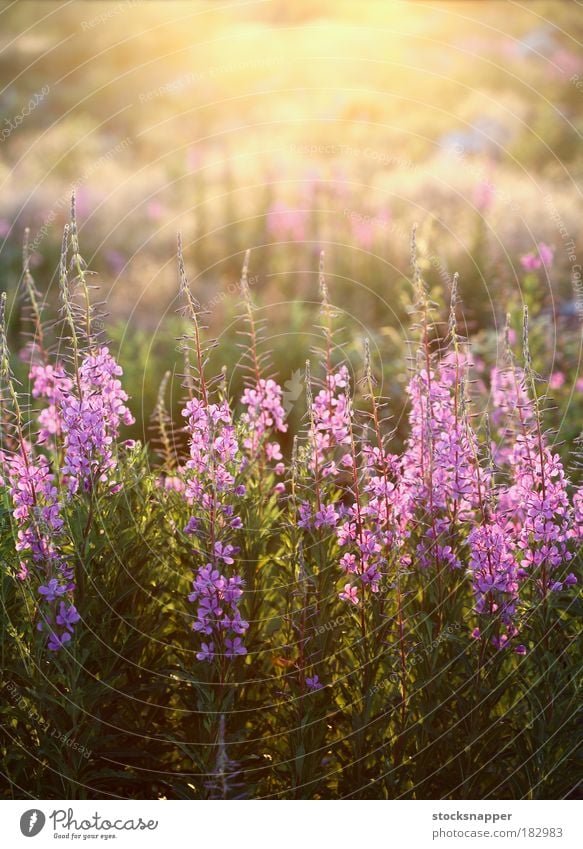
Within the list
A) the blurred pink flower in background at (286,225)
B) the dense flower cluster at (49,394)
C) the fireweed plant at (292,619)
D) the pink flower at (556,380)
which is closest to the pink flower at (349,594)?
the fireweed plant at (292,619)

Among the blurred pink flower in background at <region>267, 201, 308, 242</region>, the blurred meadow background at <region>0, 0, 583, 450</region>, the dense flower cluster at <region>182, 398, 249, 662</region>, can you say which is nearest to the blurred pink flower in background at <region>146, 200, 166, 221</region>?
the blurred meadow background at <region>0, 0, 583, 450</region>

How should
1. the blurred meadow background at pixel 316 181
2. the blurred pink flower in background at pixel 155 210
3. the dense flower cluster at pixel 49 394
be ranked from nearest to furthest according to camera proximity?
the dense flower cluster at pixel 49 394 < the blurred meadow background at pixel 316 181 < the blurred pink flower in background at pixel 155 210

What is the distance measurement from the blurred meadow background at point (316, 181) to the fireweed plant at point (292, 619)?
1745 millimetres

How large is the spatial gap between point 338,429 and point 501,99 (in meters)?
18.0

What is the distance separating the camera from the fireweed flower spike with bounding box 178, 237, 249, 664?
387cm

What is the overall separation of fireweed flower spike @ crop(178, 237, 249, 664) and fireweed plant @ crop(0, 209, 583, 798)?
0.04 feet

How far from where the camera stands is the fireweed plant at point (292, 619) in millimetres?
3920

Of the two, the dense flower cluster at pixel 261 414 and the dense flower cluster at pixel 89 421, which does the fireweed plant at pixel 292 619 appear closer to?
the dense flower cluster at pixel 89 421

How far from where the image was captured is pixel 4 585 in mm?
4098

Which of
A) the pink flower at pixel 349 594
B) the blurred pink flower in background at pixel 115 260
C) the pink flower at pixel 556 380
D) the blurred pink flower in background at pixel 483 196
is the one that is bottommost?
the pink flower at pixel 349 594

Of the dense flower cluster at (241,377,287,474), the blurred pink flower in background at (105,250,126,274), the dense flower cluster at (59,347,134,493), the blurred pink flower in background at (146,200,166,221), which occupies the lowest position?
the dense flower cluster at (59,347,134,493)

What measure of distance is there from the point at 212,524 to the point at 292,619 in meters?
0.57

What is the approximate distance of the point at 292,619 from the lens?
4004mm

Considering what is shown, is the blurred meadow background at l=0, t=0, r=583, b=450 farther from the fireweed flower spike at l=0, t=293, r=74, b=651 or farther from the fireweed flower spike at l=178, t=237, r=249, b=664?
the fireweed flower spike at l=178, t=237, r=249, b=664
